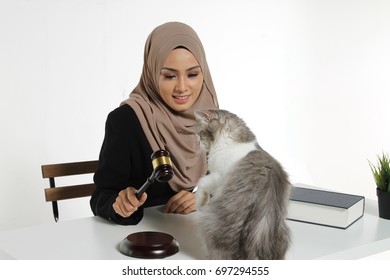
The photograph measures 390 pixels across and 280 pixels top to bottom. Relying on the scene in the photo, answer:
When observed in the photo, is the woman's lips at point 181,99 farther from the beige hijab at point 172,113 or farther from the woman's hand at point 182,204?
the woman's hand at point 182,204

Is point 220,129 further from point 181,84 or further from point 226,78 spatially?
point 226,78

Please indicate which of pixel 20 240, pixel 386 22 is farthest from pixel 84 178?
pixel 386 22

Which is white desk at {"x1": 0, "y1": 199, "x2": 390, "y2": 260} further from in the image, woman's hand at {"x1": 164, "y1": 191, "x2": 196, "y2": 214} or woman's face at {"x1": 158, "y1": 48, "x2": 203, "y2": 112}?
woman's face at {"x1": 158, "y1": 48, "x2": 203, "y2": 112}

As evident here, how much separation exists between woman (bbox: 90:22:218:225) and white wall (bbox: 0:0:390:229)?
1.02 meters

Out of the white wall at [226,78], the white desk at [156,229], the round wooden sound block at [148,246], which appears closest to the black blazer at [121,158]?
the white desk at [156,229]

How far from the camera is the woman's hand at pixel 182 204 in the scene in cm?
161

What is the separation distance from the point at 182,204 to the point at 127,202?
0.80ft

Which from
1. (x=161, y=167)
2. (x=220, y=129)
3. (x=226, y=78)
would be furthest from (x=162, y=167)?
(x=226, y=78)

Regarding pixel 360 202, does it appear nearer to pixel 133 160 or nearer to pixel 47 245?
pixel 133 160

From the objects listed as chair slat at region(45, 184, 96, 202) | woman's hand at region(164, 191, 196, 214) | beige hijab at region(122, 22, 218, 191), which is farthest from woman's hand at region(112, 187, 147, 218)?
chair slat at region(45, 184, 96, 202)

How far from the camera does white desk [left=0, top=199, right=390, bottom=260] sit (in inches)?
50.7

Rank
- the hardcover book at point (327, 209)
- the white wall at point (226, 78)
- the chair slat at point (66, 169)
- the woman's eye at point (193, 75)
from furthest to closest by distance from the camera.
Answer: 1. the white wall at point (226, 78)
2. the chair slat at point (66, 169)
3. the woman's eye at point (193, 75)
4. the hardcover book at point (327, 209)

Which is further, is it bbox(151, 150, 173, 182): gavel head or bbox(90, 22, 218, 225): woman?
bbox(90, 22, 218, 225): woman

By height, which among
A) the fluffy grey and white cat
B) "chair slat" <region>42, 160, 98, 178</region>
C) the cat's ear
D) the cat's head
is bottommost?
"chair slat" <region>42, 160, 98, 178</region>
